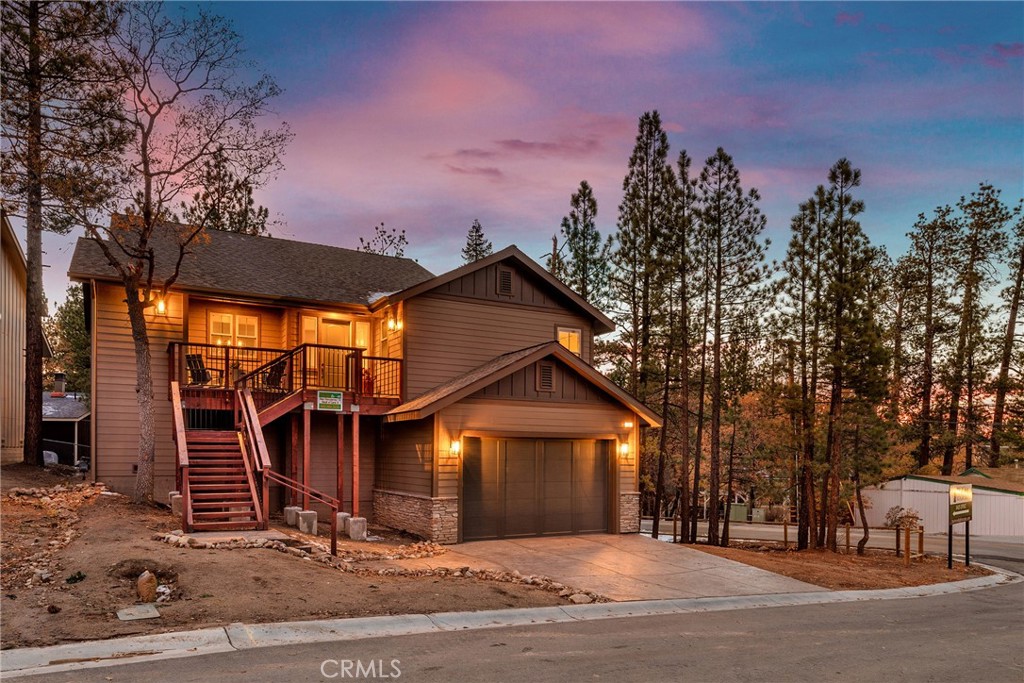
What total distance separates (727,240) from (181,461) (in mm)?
17705

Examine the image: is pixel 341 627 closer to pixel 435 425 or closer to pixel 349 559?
pixel 349 559

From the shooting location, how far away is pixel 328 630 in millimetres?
8336

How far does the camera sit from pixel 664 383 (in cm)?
2695

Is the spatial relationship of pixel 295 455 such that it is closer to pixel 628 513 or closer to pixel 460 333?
pixel 460 333

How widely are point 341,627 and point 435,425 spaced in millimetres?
7974

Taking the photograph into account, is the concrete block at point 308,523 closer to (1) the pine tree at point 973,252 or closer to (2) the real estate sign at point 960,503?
(2) the real estate sign at point 960,503

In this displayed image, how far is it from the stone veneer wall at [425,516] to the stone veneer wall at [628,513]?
15.2ft

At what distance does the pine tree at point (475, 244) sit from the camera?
142ft

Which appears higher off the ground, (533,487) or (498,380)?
(498,380)

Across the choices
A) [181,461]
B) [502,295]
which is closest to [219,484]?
[181,461]

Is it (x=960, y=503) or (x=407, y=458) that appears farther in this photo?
(x=407, y=458)

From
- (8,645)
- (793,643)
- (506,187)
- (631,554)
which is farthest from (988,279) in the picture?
(8,645)

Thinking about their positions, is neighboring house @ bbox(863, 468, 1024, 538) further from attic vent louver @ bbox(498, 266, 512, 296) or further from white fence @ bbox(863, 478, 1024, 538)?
attic vent louver @ bbox(498, 266, 512, 296)

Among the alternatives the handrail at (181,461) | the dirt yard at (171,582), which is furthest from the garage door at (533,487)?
the handrail at (181,461)
